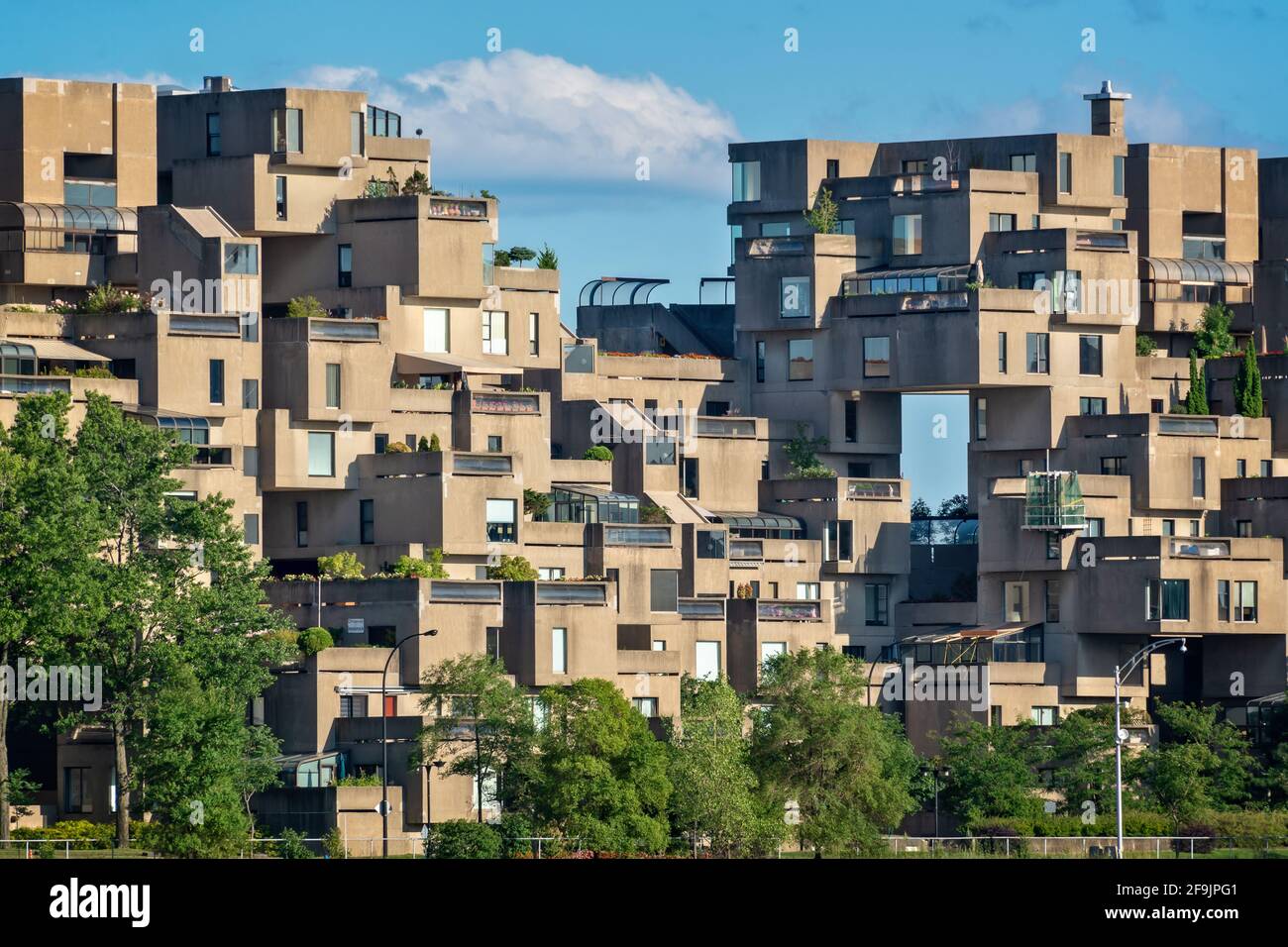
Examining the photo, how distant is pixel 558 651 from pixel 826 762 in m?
12.0

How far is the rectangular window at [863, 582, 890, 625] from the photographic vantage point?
136 metres

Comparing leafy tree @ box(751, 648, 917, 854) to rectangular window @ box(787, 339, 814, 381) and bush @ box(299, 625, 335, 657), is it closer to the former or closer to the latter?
bush @ box(299, 625, 335, 657)

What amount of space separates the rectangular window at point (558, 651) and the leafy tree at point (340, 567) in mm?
7913

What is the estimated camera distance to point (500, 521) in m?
117

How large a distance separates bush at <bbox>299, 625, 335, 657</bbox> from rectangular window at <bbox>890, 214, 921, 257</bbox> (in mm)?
48201

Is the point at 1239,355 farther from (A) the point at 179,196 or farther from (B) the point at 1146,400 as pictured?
(A) the point at 179,196

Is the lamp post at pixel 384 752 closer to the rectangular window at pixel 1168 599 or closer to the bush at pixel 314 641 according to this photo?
the bush at pixel 314 641

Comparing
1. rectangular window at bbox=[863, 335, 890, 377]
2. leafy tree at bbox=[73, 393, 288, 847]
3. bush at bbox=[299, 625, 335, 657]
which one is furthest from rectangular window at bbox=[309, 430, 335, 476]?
rectangular window at bbox=[863, 335, 890, 377]

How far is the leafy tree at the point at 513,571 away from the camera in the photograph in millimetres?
113125

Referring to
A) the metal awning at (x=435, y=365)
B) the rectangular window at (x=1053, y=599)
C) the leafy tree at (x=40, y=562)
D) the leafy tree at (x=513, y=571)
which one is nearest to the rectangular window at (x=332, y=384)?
the metal awning at (x=435, y=365)
